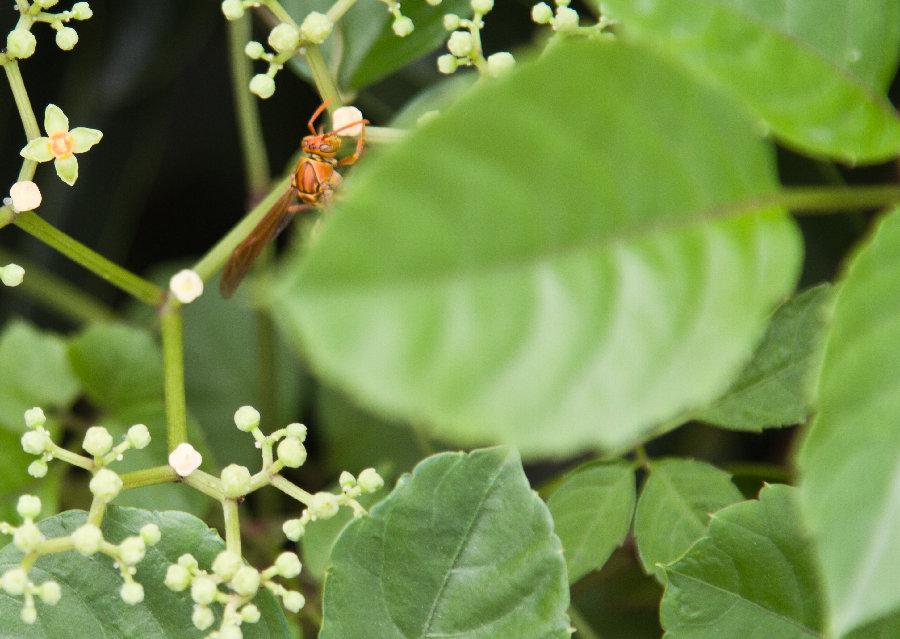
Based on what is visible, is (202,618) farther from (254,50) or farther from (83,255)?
(254,50)

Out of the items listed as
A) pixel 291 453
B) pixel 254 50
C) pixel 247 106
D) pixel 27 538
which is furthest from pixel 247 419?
pixel 247 106

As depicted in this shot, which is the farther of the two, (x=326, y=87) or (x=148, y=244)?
(x=148, y=244)

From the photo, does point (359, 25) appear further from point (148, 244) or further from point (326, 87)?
point (148, 244)

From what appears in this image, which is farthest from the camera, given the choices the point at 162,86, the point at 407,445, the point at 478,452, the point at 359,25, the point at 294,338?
the point at 162,86

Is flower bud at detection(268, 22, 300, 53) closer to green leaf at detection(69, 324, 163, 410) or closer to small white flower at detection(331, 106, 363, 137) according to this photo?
small white flower at detection(331, 106, 363, 137)

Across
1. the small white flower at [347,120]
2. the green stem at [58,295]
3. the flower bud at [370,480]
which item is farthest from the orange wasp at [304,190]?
the green stem at [58,295]

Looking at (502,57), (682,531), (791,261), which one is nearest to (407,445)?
(682,531)

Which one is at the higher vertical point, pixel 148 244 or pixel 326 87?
pixel 326 87

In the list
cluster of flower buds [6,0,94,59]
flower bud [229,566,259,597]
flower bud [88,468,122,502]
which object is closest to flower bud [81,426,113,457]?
flower bud [88,468,122,502]
